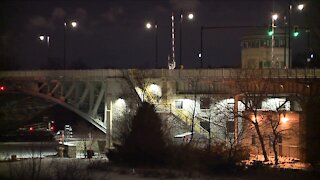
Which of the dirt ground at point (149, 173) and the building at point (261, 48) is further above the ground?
the building at point (261, 48)

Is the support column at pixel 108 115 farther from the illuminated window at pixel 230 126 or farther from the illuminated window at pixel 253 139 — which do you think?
the illuminated window at pixel 253 139

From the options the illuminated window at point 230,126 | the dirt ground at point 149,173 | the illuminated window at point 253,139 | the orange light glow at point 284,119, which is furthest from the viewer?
the illuminated window at point 230,126

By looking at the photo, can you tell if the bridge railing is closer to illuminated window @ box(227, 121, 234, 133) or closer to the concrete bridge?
the concrete bridge

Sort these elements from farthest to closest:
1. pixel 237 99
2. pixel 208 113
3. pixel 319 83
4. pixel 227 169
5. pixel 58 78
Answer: pixel 58 78
pixel 208 113
pixel 237 99
pixel 319 83
pixel 227 169

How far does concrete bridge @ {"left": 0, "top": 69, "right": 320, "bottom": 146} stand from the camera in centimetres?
5453

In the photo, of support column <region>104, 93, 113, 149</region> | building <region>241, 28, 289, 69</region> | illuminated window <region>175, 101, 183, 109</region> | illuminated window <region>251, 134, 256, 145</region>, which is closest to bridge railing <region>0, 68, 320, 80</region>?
support column <region>104, 93, 113, 149</region>

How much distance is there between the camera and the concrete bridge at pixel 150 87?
54.5m

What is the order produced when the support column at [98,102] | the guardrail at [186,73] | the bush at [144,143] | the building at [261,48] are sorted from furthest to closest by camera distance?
the building at [261,48] < the support column at [98,102] < the guardrail at [186,73] < the bush at [144,143]

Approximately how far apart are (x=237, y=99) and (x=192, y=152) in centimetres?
1588

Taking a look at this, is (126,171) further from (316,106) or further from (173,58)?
(173,58)

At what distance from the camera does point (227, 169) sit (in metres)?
35.8

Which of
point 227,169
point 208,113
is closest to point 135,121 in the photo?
point 227,169

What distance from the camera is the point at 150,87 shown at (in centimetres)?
5869

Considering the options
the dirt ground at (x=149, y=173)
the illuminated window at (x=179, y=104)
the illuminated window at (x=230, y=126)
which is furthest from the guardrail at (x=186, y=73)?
the dirt ground at (x=149, y=173)
